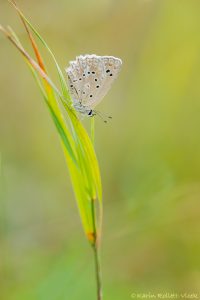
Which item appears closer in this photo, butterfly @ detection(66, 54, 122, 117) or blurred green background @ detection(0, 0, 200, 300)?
butterfly @ detection(66, 54, 122, 117)

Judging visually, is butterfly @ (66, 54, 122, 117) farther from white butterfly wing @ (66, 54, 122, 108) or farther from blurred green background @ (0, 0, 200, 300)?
blurred green background @ (0, 0, 200, 300)

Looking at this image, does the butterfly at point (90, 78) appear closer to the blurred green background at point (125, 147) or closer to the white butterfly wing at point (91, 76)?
the white butterfly wing at point (91, 76)

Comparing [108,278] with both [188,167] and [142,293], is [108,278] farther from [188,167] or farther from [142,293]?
[188,167]

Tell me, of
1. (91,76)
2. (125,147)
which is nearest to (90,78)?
(91,76)

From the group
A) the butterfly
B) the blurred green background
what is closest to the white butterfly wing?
the butterfly

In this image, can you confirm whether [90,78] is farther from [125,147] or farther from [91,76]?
[125,147]

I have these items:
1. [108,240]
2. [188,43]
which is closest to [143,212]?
[108,240]

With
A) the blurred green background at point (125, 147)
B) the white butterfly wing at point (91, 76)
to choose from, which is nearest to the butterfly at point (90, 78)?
the white butterfly wing at point (91, 76)
